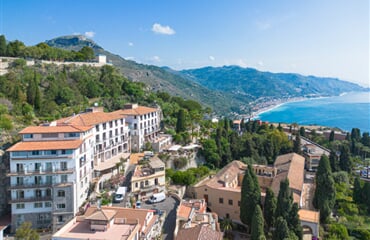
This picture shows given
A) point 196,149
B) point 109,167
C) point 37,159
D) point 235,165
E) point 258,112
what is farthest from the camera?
point 258,112

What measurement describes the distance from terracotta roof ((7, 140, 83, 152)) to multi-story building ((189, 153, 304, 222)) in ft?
46.2

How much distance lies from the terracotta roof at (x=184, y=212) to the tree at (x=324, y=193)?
14344 millimetres

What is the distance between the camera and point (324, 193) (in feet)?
102

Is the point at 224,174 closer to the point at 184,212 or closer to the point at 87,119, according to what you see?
the point at 184,212

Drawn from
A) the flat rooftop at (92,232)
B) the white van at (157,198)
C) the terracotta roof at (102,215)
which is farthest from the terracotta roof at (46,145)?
the white van at (157,198)

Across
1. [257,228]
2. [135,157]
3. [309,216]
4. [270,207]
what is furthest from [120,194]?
[309,216]

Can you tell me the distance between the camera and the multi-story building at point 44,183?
80.2 ft

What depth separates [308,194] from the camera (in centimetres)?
3588

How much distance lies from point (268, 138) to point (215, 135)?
1015 centimetres

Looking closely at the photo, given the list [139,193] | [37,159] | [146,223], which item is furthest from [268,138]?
[37,159]

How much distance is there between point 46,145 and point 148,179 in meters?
10.2

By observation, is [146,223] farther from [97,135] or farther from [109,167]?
[97,135]

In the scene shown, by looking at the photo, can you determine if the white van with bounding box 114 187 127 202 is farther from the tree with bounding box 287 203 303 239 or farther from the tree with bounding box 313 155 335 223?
the tree with bounding box 313 155 335 223

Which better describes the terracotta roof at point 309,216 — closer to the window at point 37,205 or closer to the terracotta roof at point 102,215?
the terracotta roof at point 102,215
